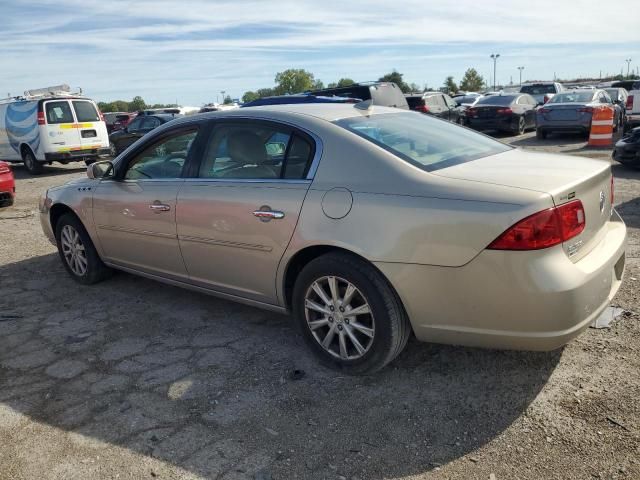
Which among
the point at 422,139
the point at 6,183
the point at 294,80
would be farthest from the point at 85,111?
the point at 294,80

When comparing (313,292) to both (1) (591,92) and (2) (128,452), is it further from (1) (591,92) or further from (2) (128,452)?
(1) (591,92)

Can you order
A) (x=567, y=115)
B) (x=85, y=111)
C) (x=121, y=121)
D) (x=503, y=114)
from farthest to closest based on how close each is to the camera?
(x=121, y=121) < (x=503, y=114) < (x=567, y=115) < (x=85, y=111)

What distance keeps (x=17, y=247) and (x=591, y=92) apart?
1612 centimetres

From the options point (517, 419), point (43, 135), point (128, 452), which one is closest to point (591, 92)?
point (43, 135)

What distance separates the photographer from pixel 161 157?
433 cm

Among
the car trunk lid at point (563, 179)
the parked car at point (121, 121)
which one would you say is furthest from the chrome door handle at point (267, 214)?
the parked car at point (121, 121)

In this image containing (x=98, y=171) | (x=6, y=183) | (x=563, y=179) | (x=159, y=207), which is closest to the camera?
(x=563, y=179)

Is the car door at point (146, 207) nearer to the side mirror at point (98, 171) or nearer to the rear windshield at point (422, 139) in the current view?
the side mirror at point (98, 171)

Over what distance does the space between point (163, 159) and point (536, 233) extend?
2.87 meters

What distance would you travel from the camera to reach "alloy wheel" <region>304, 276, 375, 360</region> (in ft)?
10.4

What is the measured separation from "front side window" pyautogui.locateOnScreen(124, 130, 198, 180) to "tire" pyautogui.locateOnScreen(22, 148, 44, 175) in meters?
11.7

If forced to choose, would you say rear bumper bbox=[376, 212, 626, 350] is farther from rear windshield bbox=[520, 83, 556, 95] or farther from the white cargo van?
rear windshield bbox=[520, 83, 556, 95]

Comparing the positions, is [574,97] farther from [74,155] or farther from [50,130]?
[50,130]

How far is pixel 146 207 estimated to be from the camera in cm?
423
